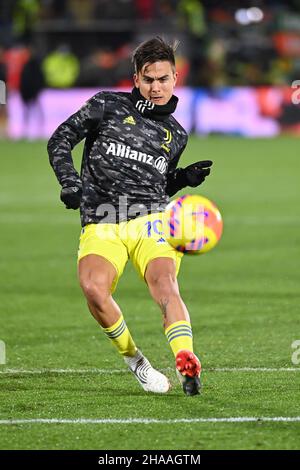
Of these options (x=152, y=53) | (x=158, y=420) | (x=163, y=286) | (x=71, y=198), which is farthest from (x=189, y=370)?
(x=152, y=53)

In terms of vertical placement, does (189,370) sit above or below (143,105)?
below

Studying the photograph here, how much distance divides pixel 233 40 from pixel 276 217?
1745cm

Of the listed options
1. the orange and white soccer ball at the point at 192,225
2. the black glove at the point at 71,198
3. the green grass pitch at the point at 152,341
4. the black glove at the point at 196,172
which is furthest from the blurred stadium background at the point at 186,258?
the black glove at the point at 196,172

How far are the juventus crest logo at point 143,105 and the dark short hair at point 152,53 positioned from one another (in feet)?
0.74

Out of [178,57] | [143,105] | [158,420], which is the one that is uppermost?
[178,57]

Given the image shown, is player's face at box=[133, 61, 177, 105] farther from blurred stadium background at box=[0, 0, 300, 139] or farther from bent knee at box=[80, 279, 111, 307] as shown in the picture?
blurred stadium background at box=[0, 0, 300, 139]

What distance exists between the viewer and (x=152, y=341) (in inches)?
328

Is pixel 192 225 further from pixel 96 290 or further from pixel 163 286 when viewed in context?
pixel 96 290

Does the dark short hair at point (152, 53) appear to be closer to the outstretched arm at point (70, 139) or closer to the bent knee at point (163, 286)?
the outstretched arm at point (70, 139)

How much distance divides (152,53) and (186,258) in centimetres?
673

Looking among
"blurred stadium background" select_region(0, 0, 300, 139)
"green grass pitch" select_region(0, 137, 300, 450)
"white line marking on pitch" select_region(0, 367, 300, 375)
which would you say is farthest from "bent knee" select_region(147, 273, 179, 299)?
"blurred stadium background" select_region(0, 0, 300, 139)

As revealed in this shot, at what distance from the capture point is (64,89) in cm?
2998

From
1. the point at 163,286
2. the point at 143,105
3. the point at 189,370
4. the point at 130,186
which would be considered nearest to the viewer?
the point at 189,370
